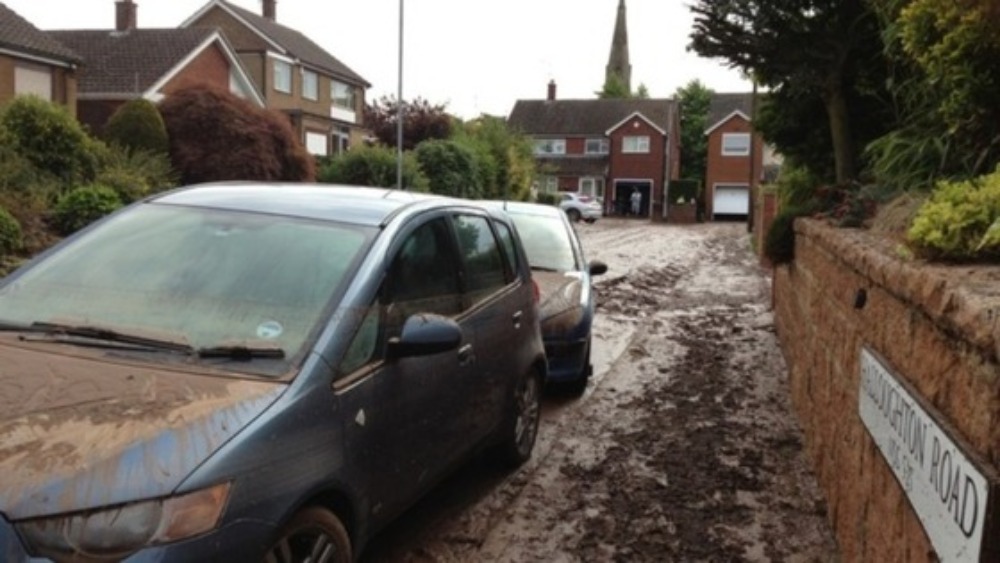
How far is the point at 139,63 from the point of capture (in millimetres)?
33781

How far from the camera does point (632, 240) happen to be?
105 ft

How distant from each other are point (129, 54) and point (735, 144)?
37848 mm

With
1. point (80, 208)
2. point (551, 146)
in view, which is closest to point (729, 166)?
point (551, 146)

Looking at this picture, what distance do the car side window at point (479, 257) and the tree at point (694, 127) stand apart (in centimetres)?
6326

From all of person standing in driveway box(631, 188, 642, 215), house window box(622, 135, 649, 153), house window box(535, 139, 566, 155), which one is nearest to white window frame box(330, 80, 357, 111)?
house window box(535, 139, 566, 155)

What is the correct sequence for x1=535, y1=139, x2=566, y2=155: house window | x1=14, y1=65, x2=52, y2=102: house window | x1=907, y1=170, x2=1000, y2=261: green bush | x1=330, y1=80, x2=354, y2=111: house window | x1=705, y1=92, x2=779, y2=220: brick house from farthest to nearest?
x1=535, y1=139, x2=566, y2=155: house window, x1=705, y1=92, x2=779, y2=220: brick house, x1=330, y1=80, x2=354, y2=111: house window, x1=14, y1=65, x2=52, y2=102: house window, x1=907, y1=170, x2=1000, y2=261: green bush

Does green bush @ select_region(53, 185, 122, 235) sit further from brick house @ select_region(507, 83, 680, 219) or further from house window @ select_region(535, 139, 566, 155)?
house window @ select_region(535, 139, 566, 155)

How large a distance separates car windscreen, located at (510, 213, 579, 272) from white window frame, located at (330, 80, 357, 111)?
40.0 meters

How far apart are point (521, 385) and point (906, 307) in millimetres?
2772

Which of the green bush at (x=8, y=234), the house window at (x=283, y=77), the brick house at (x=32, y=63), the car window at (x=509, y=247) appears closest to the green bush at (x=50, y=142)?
the green bush at (x=8, y=234)

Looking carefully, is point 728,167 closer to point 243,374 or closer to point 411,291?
point 411,291

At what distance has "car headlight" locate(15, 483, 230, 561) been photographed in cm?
236

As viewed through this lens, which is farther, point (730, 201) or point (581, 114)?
point (581, 114)

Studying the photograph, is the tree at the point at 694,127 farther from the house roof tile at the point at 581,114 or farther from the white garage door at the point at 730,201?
the white garage door at the point at 730,201
